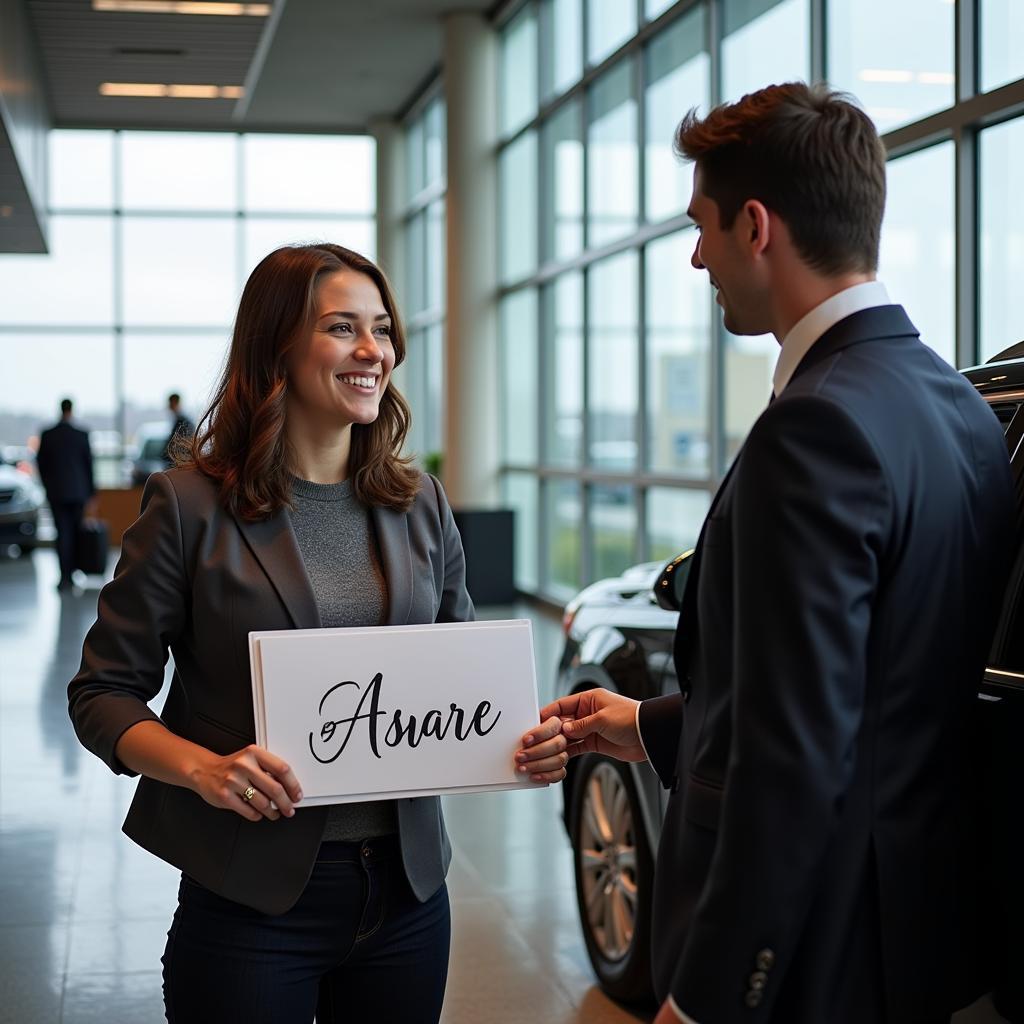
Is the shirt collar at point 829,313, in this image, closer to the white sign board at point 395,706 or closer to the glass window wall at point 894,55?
the white sign board at point 395,706

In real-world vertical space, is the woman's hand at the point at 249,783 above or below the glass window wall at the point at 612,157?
below

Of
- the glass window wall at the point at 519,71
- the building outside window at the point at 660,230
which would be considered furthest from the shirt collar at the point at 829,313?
the glass window wall at the point at 519,71

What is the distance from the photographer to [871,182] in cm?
148

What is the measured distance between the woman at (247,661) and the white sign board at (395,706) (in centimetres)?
5

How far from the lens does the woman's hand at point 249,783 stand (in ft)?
5.82

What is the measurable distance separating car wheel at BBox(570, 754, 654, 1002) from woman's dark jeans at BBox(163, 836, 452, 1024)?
151 centimetres

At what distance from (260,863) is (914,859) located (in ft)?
2.90

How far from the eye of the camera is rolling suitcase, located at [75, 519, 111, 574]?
13750 millimetres

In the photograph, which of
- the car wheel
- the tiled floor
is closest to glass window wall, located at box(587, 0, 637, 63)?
the tiled floor

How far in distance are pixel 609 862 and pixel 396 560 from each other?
6.26 ft

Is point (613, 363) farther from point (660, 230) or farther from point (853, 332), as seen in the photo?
point (853, 332)

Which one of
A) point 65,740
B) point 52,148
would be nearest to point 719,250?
point 65,740

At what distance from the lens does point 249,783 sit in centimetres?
179

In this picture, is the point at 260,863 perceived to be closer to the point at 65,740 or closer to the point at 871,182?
the point at 871,182
